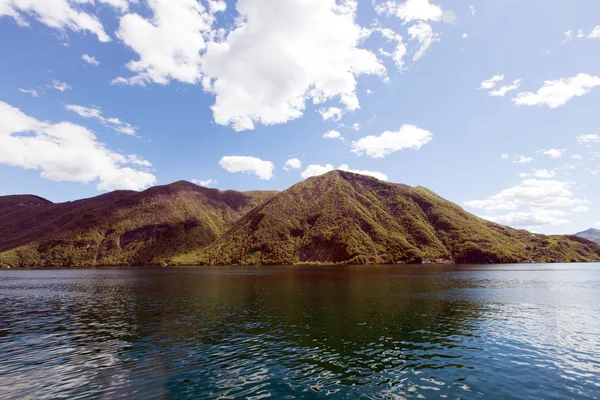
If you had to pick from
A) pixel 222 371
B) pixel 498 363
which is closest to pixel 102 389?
pixel 222 371

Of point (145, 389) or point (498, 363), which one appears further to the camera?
point (498, 363)

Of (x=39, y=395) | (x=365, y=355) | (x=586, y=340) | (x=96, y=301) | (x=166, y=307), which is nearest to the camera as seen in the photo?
(x=39, y=395)

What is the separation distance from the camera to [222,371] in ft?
89.7

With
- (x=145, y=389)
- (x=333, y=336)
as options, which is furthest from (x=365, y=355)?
(x=145, y=389)

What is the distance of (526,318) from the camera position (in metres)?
49.9

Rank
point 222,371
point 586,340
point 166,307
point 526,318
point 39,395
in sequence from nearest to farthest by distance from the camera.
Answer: point 39,395 < point 222,371 < point 586,340 < point 526,318 < point 166,307

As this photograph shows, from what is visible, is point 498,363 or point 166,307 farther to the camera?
point 166,307

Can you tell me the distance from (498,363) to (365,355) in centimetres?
1250

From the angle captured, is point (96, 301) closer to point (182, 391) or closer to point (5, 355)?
point (5, 355)

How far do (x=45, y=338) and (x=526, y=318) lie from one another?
232 feet

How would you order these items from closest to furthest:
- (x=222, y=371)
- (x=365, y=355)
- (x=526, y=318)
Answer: (x=222, y=371)
(x=365, y=355)
(x=526, y=318)

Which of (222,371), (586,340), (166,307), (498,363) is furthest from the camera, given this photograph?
(166,307)

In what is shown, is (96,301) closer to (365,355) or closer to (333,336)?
(333,336)

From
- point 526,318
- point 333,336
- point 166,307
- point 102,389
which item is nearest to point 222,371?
point 102,389
